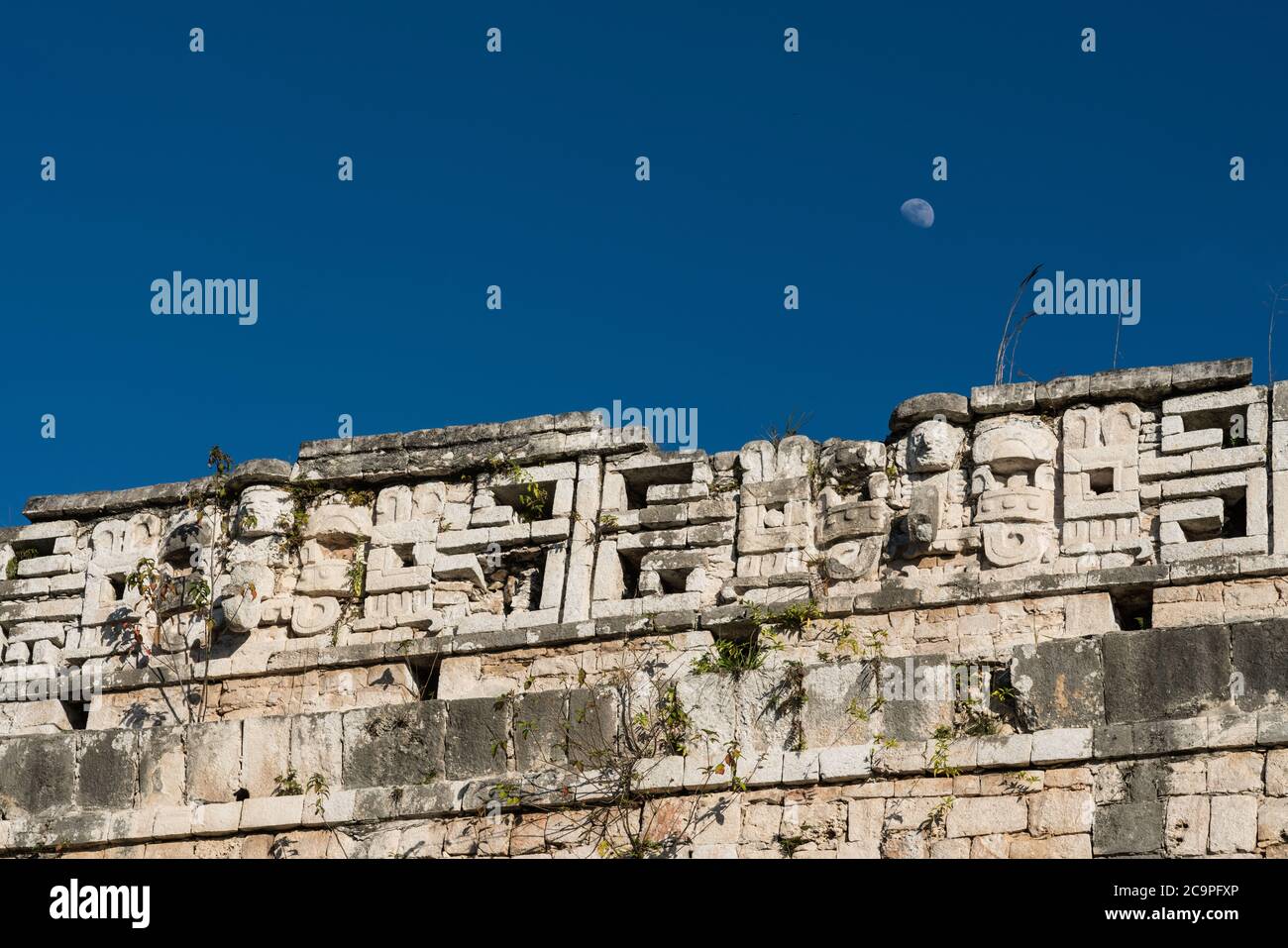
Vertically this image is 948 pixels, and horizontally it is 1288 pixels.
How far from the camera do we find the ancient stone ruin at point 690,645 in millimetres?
13297

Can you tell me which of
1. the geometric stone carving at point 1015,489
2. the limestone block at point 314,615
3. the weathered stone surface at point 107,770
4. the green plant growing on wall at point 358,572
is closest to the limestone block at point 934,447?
the geometric stone carving at point 1015,489

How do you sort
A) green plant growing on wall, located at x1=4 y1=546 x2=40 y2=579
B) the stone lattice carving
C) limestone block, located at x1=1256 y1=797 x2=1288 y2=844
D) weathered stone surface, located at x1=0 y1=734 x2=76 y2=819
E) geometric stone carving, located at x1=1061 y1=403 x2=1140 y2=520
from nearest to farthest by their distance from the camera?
limestone block, located at x1=1256 y1=797 x2=1288 y2=844, the stone lattice carving, geometric stone carving, located at x1=1061 y1=403 x2=1140 y2=520, weathered stone surface, located at x1=0 y1=734 x2=76 y2=819, green plant growing on wall, located at x1=4 y1=546 x2=40 y2=579

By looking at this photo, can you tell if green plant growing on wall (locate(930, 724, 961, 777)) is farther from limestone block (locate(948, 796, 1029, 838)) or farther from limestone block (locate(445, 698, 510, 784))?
limestone block (locate(445, 698, 510, 784))

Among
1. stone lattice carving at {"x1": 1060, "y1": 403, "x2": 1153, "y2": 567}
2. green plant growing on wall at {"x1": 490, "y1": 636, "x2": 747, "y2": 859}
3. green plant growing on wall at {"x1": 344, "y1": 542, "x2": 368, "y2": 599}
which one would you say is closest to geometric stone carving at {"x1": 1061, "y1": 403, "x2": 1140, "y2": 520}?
stone lattice carving at {"x1": 1060, "y1": 403, "x2": 1153, "y2": 567}

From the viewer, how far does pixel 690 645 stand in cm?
1483

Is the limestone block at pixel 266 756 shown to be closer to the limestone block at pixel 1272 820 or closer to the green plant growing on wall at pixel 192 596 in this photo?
the green plant growing on wall at pixel 192 596

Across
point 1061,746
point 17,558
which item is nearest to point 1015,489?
point 1061,746

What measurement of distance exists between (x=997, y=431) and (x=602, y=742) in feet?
10.1

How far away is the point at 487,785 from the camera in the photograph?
14469 mm

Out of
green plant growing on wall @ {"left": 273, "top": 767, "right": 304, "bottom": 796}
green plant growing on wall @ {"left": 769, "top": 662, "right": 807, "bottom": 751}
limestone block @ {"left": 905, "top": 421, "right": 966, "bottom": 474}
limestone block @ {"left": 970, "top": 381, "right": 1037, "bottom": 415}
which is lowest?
green plant growing on wall @ {"left": 273, "top": 767, "right": 304, "bottom": 796}

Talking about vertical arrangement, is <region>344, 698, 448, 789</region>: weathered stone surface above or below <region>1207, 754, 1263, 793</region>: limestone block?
above

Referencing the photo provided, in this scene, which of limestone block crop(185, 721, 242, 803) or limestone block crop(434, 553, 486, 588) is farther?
limestone block crop(434, 553, 486, 588)

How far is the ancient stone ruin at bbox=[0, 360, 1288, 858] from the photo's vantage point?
1330 centimetres

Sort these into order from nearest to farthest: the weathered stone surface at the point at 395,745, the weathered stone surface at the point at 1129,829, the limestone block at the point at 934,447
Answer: the weathered stone surface at the point at 1129,829 → the weathered stone surface at the point at 395,745 → the limestone block at the point at 934,447
